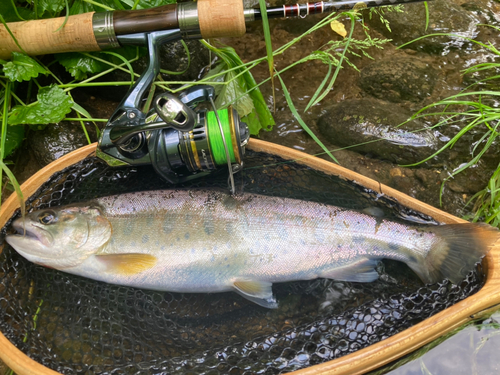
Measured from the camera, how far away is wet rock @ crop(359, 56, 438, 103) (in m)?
2.72

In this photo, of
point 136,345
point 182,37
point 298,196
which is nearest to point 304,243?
point 298,196

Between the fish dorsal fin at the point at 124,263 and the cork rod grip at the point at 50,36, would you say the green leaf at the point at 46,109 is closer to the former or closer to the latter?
the cork rod grip at the point at 50,36

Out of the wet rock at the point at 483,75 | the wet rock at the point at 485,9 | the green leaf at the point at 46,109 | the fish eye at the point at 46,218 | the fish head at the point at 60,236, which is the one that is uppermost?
the wet rock at the point at 485,9

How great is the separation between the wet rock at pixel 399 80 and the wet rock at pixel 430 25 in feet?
0.81

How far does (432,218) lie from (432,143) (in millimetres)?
694

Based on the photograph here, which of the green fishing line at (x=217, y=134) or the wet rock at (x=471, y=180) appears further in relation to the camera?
the wet rock at (x=471, y=180)

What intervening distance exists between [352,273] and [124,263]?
3.94 feet

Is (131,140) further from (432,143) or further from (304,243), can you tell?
(432,143)

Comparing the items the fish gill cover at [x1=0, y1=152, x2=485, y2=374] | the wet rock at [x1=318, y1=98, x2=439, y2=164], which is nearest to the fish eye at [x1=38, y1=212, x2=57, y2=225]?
the fish gill cover at [x1=0, y1=152, x2=485, y2=374]

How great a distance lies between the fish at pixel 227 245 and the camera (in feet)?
6.08

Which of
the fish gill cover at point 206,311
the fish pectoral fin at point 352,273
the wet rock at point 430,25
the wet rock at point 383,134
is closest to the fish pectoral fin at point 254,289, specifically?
the fish gill cover at point 206,311

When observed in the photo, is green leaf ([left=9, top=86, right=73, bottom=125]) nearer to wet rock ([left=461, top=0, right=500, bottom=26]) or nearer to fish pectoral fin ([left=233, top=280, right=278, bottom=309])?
fish pectoral fin ([left=233, top=280, right=278, bottom=309])

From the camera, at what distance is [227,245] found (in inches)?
74.8

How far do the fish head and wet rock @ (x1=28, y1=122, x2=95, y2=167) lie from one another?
654 millimetres
